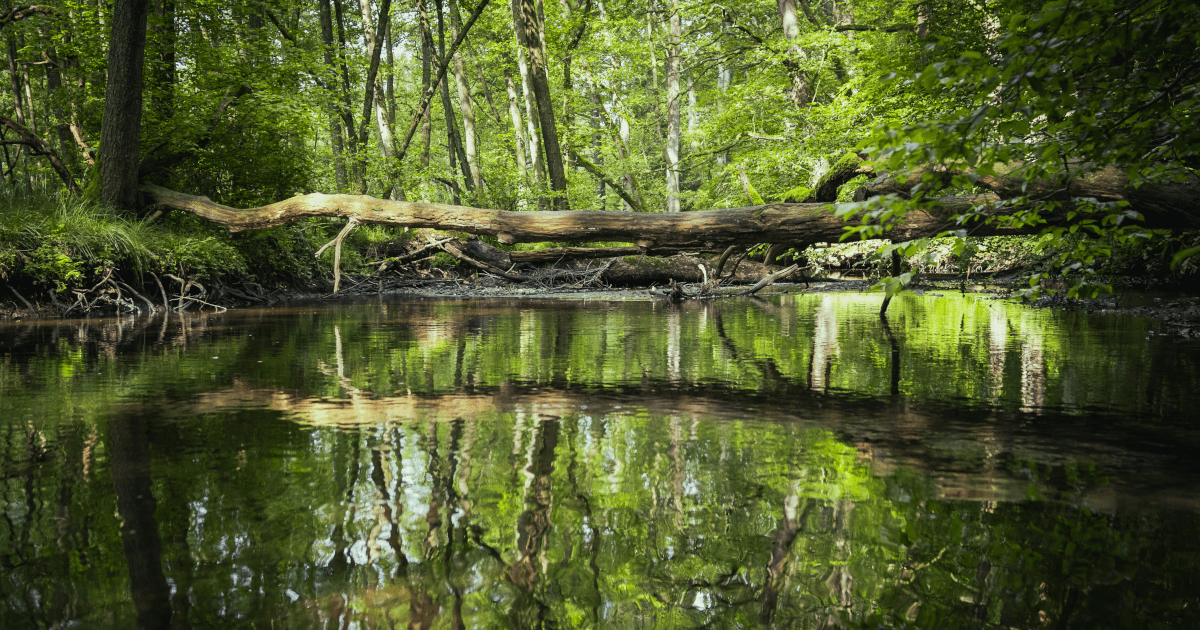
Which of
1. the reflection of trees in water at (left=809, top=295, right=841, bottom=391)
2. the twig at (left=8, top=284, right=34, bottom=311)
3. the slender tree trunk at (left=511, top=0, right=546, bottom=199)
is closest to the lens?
the reflection of trees in water at (left=809, top=295, right=841, bottom=391)

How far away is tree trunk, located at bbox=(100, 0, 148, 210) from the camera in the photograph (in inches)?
332

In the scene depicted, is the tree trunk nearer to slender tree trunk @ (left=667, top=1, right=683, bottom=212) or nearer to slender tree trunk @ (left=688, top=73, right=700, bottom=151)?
slender tree trunk @ (left=688, top=73, right=700, bottom=151)

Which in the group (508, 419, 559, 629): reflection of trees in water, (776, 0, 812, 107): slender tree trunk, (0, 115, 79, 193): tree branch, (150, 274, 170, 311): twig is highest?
(776, 0, 812, 107): slender tree trunk

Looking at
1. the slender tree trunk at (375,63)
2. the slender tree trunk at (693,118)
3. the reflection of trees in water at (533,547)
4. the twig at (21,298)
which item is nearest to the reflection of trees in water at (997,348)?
the reflection of trees in water at (533,547)

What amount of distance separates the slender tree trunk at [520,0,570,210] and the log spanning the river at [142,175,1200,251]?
21.8 ft

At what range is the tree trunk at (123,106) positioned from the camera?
8.43m

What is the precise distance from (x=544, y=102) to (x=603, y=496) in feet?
45.6

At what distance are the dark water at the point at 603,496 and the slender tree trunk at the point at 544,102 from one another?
37.5 feet

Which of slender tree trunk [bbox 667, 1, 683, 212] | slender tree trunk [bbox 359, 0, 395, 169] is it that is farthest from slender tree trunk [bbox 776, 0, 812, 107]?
slender tree trunk [bbox 359, 0, 395, 169]

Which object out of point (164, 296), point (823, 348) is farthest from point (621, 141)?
point (823, 348)

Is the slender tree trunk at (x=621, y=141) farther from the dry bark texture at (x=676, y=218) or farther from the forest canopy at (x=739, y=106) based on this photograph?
the dry bark texture at (x=676, y=218)

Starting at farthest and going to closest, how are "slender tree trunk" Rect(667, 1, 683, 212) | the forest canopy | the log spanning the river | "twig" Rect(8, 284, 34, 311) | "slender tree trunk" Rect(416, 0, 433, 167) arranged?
"slender tree trunk" Rect(667, 1, 683, 212) → "slender tree trunk" Rect(416, 0, 433, 167) → "twig" Rect(8, 284, 34, 311) → the log spanning the river → the forest canopy

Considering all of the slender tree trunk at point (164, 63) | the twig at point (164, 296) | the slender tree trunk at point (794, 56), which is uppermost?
the slender tree trunk at point (794, 56)

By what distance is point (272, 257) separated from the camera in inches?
455
